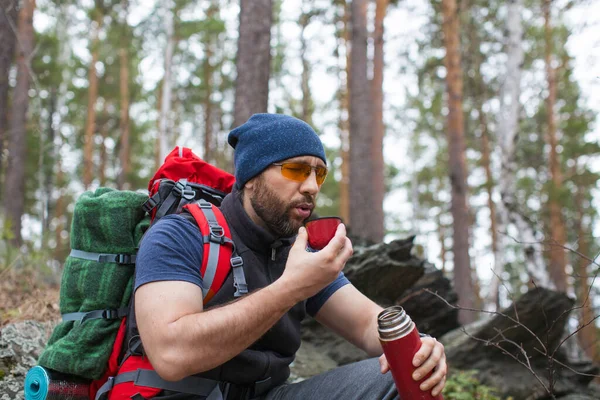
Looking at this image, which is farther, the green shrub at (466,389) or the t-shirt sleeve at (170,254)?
the green shrub at (466,389)

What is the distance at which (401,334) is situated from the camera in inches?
77.5

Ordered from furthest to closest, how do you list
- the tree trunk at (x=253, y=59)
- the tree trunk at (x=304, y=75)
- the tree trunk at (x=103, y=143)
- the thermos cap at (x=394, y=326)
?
1. the tree trunk at (x=103, y=143)
2. the tree trunk at (x=304, y=75)
3. the tree trunk at (x=253, y=59)
4. the thermos cap at (x=394, y=326)

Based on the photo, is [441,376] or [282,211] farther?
[282,211]

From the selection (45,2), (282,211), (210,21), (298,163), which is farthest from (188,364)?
(45,2)

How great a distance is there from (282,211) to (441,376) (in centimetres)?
105

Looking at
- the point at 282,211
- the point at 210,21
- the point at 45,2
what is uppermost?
the point at 45,2

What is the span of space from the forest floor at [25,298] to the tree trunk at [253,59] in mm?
2778

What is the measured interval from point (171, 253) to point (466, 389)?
413 centimetres

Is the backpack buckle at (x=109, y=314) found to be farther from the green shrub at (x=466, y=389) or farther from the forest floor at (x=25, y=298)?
the green shrub at (x=466, y=389)

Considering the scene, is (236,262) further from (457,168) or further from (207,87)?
(207,87)

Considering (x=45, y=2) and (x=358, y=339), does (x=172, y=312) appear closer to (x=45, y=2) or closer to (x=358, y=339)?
(x=358, y=339)

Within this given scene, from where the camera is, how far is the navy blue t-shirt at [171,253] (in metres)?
2.13

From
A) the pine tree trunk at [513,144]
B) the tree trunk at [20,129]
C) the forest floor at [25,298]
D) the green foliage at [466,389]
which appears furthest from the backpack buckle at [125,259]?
the tree trunk at [20,129]

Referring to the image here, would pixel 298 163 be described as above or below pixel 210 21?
below
